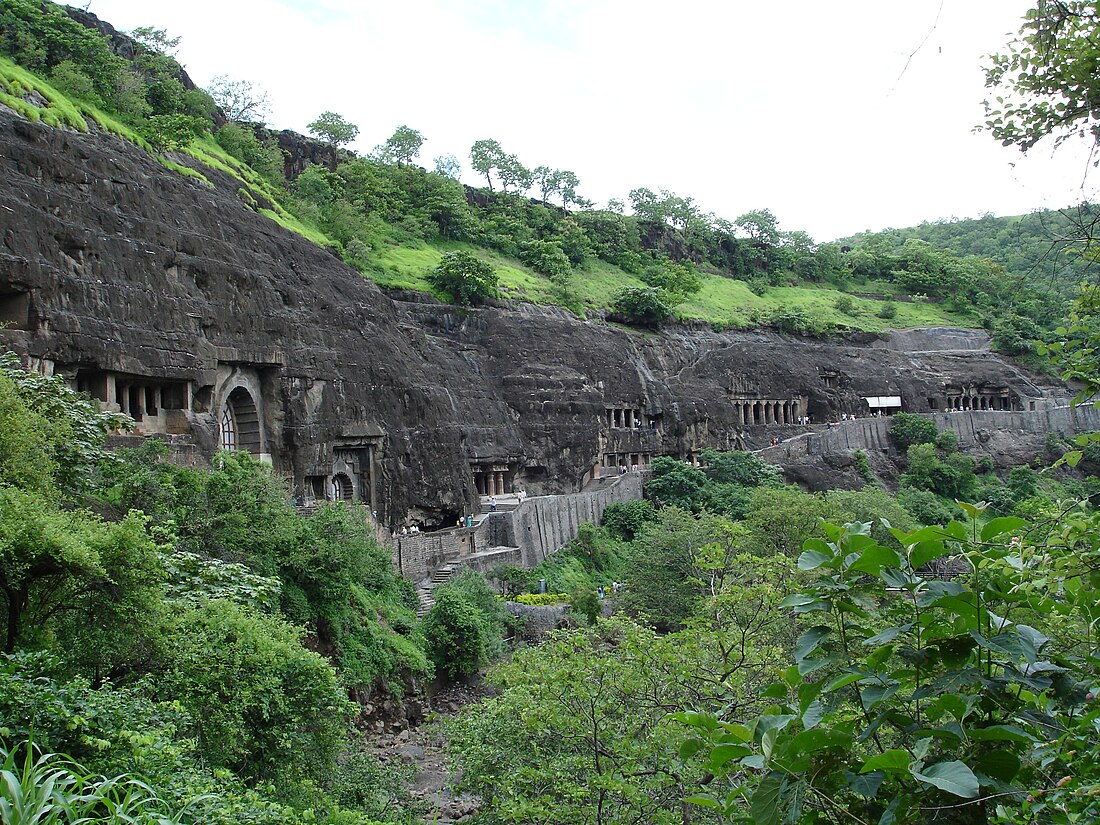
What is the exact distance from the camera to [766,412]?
51312mm

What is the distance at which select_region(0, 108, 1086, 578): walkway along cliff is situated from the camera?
18.0 meters

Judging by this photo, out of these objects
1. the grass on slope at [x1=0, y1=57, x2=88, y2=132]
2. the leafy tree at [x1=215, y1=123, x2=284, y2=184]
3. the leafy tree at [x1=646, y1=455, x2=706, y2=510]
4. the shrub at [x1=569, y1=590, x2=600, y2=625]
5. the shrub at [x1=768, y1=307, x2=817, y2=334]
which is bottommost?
the shrub at [x1=569, y1=590, x2=600, y2=625]

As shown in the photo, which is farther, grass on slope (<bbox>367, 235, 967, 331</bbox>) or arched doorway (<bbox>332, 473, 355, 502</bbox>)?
grass on slope (<bbox>367, 235, 967, 331</bbox>)

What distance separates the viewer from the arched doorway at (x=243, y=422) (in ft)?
74.4

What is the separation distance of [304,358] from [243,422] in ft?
8.31

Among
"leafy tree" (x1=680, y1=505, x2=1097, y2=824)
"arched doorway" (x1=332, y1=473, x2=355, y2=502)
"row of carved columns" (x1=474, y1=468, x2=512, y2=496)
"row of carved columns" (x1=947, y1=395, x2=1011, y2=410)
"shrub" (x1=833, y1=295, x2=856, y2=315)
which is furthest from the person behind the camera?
"shrub" (x1=833, y1=295, x2=856, y2=315)

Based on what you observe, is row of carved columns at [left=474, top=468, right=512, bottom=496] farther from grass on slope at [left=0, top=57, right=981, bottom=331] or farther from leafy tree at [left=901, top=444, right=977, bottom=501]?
leafy tree at [left=901, top=444, right=977, bottom=501]

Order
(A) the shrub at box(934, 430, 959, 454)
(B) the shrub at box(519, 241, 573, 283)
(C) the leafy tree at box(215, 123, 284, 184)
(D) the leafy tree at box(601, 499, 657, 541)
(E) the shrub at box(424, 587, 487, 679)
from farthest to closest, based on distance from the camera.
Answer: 1. (B) the shrub at box(519, 241, 573, 283)
2. (A) the shrub at box(934, 430, 959, 454)
3. (C) the leafy tree at box(215, 123, 284, 184)
4. (D) the leafy tree at box(601, 499, 657, 541)
5. (E) the shrub at box(424, 587, 487, 679)

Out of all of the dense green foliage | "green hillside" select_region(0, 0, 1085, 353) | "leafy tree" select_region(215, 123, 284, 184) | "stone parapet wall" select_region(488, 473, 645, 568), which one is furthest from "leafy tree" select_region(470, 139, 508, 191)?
the dense green foliage

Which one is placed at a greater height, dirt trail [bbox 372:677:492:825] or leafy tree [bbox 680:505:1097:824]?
leafy tree [bbox 680:505:1097:824]

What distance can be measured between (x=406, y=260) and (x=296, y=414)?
2571cm

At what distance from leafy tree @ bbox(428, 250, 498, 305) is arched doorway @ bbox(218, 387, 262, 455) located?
1925 cm

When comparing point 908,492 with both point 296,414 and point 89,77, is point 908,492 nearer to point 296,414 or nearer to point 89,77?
point 296,414

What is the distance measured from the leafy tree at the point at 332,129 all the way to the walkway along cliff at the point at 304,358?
25.4 meters
